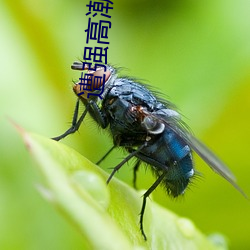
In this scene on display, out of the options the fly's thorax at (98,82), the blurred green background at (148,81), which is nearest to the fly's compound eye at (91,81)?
the fly's thorax at (98,82)

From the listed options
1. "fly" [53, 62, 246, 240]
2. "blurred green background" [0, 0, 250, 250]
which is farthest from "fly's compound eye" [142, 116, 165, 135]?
"blurred green background" [0, 0, 250, 250]

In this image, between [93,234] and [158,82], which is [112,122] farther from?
[93,234]

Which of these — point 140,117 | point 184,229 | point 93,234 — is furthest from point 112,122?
point 93,234
